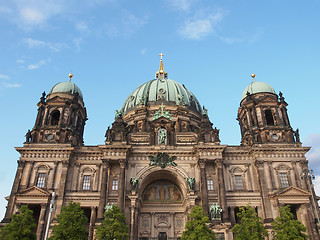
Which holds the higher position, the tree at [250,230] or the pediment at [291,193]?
the pediment at [291,193]

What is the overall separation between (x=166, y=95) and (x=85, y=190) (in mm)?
24323

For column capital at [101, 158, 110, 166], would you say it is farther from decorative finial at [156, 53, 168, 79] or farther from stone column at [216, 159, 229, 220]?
decorative finial at [156, 53, 168, 79]

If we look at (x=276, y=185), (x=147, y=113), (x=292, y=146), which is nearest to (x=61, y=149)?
(x=147, y=113)

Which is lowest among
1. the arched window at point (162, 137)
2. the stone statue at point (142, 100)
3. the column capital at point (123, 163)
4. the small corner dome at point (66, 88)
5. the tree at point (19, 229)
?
the tree at point (19, 229)

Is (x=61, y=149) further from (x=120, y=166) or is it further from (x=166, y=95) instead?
(x=166, y=95)

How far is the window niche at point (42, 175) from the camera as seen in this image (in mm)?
37562

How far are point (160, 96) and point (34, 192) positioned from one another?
90.0ft

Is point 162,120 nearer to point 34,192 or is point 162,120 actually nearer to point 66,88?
point 66,88

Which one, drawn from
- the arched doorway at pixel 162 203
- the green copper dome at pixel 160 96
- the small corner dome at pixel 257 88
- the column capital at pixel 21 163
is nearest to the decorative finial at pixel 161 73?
the green copper dome at pixel 160 96

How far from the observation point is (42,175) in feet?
125

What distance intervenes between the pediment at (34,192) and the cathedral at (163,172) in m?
0.11

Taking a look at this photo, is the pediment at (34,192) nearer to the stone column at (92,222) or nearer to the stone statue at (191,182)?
the stone column at (92,222)

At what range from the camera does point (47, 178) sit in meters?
37.8

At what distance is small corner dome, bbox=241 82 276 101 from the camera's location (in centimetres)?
4578
